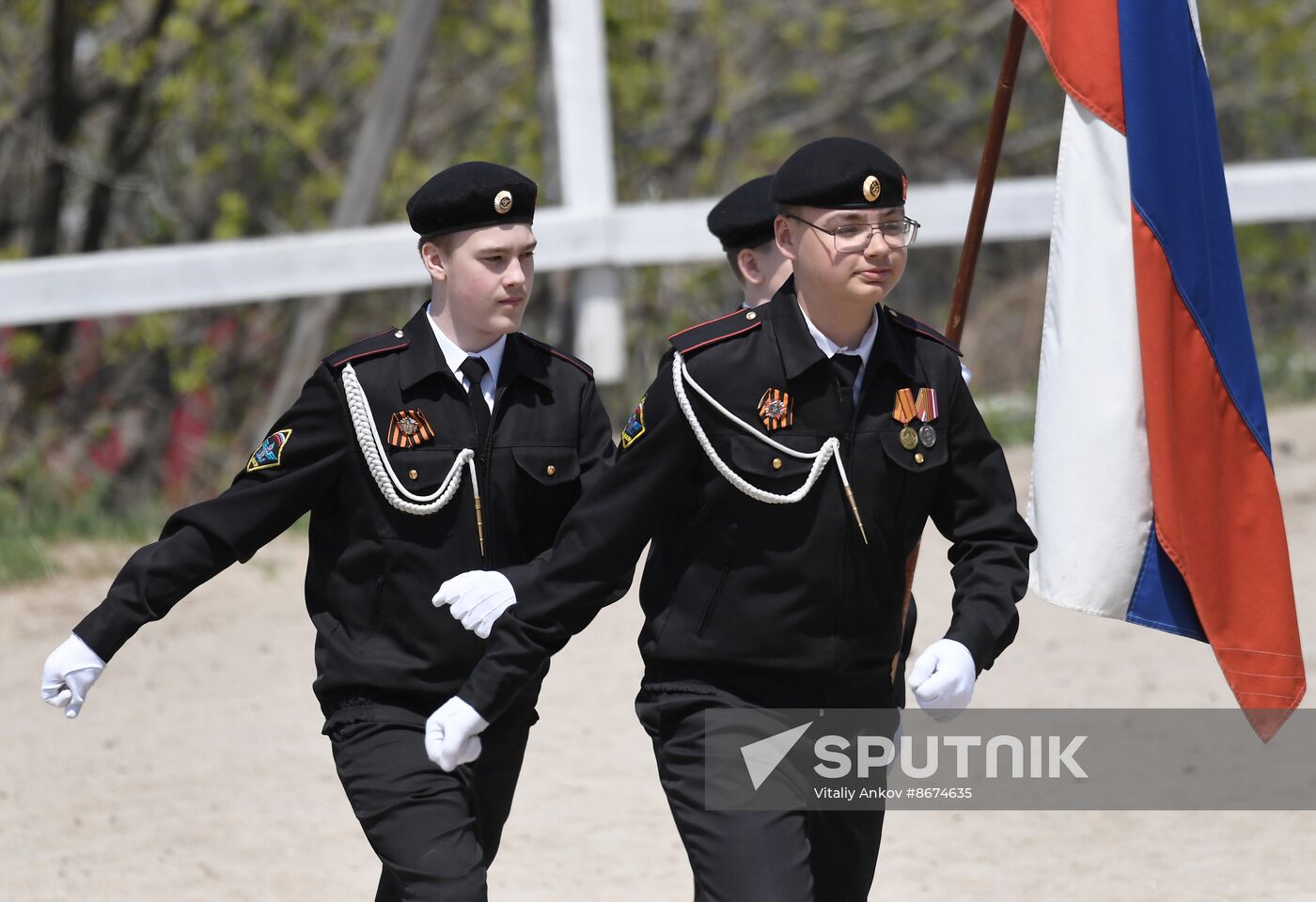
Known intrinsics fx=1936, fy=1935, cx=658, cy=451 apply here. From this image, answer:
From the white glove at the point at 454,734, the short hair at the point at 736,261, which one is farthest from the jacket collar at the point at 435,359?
the short hair at the point at 736,261

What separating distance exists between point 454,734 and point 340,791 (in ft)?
8.87

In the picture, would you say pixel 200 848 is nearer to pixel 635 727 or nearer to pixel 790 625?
pixel 635 727

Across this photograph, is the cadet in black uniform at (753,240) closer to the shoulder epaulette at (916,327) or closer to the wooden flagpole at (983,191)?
the wooden flagpole at (983,191)

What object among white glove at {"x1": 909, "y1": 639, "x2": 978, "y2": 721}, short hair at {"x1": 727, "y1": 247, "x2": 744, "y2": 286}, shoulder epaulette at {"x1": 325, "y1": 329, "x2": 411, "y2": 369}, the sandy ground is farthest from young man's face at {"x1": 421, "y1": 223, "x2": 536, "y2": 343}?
the sandy ground

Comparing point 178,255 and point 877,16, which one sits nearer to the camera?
point 178,255

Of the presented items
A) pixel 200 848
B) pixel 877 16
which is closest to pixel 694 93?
pixel 877 16

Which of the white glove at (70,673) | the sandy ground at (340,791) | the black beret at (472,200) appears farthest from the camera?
the sandy ground at (340,791)

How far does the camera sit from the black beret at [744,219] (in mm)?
4703

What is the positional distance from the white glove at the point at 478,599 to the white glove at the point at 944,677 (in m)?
0.74

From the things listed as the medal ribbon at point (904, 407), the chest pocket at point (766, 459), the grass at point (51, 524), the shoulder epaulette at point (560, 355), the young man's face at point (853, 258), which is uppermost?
the grass at point (51, 524)

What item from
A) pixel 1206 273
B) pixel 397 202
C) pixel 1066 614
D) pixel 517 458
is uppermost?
pixel 397 202

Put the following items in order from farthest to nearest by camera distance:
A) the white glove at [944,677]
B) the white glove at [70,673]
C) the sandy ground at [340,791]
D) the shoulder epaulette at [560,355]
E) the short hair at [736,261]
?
the sandy ground at [340,791]
the short hair at [736,261]
the shoulder epaulette at [560,355]
the white glove at [70,673]
the white glove at [944,677]

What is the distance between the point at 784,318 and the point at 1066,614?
14.6 ft

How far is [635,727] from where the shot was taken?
627 centimetres
